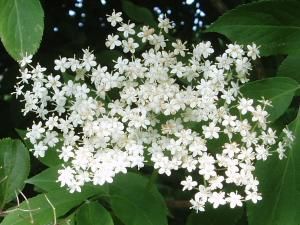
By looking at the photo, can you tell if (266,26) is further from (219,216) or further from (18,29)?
(18,29)

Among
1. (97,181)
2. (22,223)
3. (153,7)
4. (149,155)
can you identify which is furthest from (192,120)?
(153,7)

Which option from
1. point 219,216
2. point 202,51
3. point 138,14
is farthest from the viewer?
point 138,14

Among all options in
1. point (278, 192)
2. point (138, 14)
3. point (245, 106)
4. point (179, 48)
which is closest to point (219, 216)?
point (278, 192)

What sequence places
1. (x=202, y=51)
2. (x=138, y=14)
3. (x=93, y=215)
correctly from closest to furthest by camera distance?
(x=93, y=215)
(x=202, y=51)
(x=138, y=14)

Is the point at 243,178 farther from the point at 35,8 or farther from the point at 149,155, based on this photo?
the point at 35,8

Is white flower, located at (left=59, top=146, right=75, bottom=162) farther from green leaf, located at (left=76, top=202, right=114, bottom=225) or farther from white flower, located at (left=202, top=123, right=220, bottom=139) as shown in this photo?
white flower, located at (left=202, top=123, right=220, bottom=139)

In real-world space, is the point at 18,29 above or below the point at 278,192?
above

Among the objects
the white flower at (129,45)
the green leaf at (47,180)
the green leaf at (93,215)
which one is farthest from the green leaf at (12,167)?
the white flower at (129,45)

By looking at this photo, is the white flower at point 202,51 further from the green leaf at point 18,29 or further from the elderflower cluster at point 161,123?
the green leaf at point 18,29

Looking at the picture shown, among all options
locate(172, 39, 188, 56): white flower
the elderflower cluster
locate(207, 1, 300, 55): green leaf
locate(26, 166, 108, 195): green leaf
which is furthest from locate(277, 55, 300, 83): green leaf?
locate(26, 166, 108, 195): green leaf
